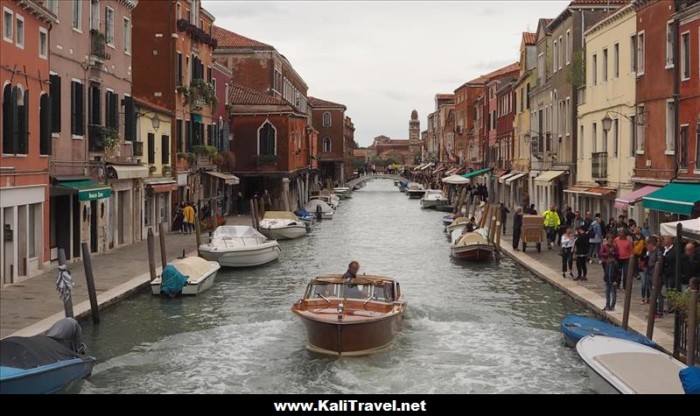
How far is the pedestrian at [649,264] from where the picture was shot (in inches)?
708

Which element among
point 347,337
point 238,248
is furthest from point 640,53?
point 347,337

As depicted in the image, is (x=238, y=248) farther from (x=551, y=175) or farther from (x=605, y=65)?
(x=551, y=175)

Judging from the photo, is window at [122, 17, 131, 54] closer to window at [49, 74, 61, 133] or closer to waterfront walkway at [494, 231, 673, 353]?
window at [49, 74, 61, 133]

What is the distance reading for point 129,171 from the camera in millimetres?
30125

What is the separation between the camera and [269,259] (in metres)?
29.9

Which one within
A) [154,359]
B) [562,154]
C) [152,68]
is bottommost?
[154,359]

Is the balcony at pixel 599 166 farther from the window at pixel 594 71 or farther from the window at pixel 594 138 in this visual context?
the window at pixel 594 71

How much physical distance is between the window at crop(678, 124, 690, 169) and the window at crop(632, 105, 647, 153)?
3.17m

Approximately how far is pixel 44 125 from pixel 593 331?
14484 millimetres

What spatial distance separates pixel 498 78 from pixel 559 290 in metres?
45.1

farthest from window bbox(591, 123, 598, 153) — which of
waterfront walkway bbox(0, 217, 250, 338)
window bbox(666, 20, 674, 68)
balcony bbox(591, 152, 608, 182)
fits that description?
waterfront walkway bbox(0, 217, 250, 338)
